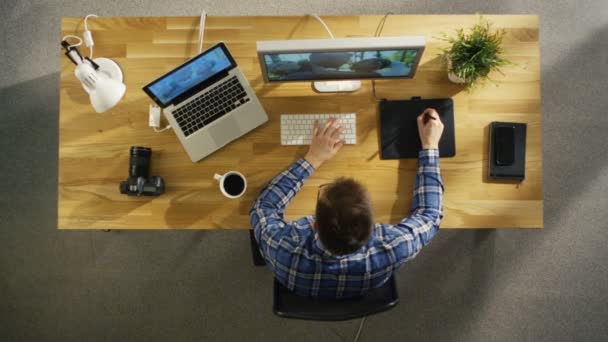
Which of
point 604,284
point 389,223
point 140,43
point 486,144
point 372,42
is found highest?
point 140,43

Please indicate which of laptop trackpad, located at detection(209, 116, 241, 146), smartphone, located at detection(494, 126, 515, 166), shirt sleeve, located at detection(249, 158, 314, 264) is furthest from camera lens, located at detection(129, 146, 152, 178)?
smartphone, located at detection(494, 126, 515, 166)

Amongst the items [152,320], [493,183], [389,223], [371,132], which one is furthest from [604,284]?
[152,320]

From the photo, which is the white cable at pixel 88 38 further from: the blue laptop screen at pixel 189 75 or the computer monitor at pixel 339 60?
the computer monitor at pixel 339 60

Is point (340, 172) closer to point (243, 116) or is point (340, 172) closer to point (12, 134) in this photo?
point (243, 116)

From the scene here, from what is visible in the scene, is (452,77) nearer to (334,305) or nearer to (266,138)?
(266,138)

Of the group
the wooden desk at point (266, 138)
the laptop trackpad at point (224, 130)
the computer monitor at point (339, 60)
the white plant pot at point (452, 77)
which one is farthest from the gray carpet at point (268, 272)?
the computer monitor at point (339, 60)

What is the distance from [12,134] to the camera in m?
2.30

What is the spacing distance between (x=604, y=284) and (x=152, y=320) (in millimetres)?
2466

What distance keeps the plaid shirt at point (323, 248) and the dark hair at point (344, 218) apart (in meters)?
0.08

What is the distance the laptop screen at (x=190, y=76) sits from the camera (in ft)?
4.28

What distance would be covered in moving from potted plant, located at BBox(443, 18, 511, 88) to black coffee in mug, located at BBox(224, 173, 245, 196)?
86 centimetres

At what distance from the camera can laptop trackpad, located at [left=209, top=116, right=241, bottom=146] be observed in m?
1.46

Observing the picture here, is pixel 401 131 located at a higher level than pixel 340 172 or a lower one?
higher

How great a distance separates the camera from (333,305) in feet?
4.02
